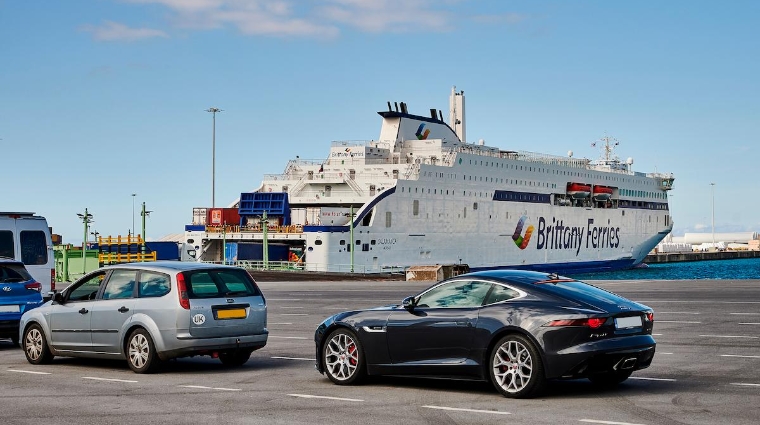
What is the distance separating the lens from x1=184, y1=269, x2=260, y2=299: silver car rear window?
13.3 m

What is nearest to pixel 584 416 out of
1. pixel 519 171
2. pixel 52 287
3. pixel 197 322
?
pixel 197 322

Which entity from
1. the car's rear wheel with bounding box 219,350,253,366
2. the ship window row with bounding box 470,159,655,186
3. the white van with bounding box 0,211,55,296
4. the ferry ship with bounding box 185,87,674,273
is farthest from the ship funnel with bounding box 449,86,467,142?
the car's rear wheel with bounding box 219,350,253,366

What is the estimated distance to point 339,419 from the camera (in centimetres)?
938

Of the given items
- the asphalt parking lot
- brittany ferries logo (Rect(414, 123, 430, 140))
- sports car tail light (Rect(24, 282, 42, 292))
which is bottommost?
the asphalt parking lot

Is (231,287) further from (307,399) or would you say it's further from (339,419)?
(339,419)

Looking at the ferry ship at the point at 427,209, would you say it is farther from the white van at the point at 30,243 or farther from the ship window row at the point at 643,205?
the white van at the point at 30,243

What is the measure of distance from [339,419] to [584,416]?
86.2 inches

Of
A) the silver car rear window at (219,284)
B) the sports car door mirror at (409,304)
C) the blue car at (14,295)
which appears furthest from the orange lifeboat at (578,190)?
the sports car door mirror at (409,304)

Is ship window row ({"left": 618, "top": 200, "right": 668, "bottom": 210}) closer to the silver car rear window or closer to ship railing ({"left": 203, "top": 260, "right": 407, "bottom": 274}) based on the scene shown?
ship railing ({"left": 203, "top": 260, "right": 407, "bottom": 274})

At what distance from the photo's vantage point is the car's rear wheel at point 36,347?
48.0ft

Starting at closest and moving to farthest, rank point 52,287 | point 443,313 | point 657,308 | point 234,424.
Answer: point 234,424 < point 443,313 < point 52,287 < point 657,308

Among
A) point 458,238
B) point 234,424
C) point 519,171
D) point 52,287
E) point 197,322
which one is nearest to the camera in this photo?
point 234,424

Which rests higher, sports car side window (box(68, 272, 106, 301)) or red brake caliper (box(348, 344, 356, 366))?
sports car side window (box(68, 272, 106, 301))

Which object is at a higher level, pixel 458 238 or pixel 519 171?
pixel 519 171
